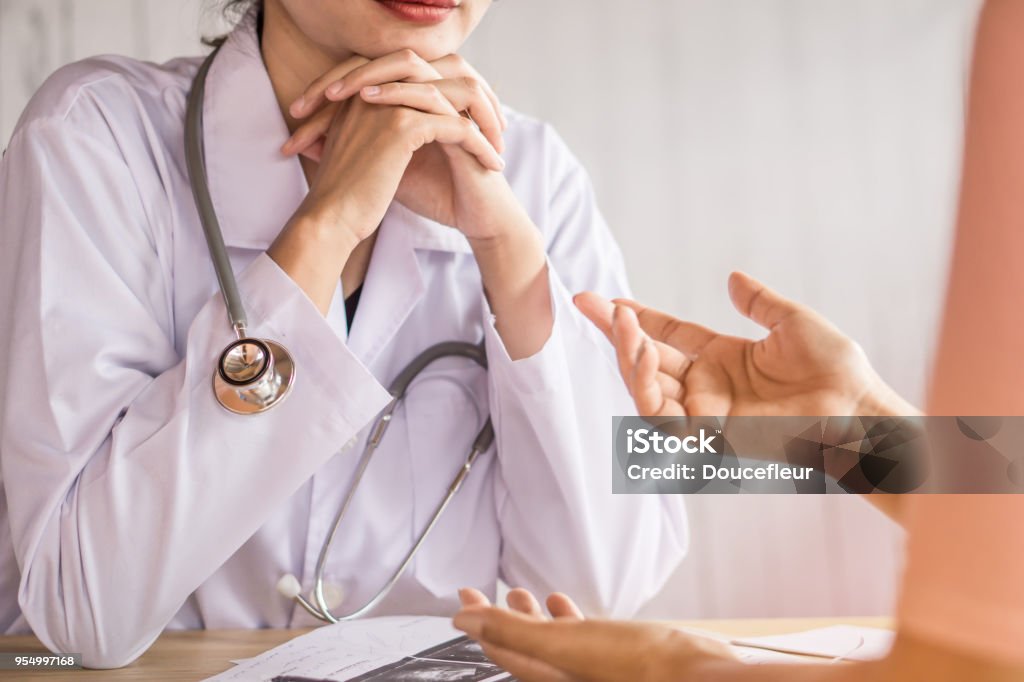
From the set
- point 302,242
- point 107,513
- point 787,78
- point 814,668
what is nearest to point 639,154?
point 787,78

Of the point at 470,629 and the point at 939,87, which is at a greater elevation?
the point at 939,87

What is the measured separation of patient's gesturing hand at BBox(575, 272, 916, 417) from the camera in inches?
20.2

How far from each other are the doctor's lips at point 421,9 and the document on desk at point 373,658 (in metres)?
0.46

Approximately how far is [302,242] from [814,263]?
1.14m

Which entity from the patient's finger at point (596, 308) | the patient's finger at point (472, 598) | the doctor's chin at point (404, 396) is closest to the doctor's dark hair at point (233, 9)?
the doctor's chin at point (404, 396)

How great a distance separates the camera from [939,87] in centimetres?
164

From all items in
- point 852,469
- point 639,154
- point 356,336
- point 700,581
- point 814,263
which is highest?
point 639,154

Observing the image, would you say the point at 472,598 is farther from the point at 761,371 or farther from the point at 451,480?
the point at 451,480

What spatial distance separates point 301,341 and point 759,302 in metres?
0.30

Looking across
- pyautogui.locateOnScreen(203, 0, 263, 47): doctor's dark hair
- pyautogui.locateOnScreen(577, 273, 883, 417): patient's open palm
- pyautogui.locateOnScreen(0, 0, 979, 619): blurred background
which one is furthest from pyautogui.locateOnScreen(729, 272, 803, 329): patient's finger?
pyautogui.locateOnScreen(0, 0, 979, 619): blurred background

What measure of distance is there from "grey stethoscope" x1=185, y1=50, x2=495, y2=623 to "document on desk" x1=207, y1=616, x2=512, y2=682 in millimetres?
69

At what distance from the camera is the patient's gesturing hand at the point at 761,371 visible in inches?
20.2

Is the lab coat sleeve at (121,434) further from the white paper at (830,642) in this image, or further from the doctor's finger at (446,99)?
the white paper at (830,642)

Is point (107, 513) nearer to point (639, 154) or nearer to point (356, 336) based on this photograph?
point (356, 336)
